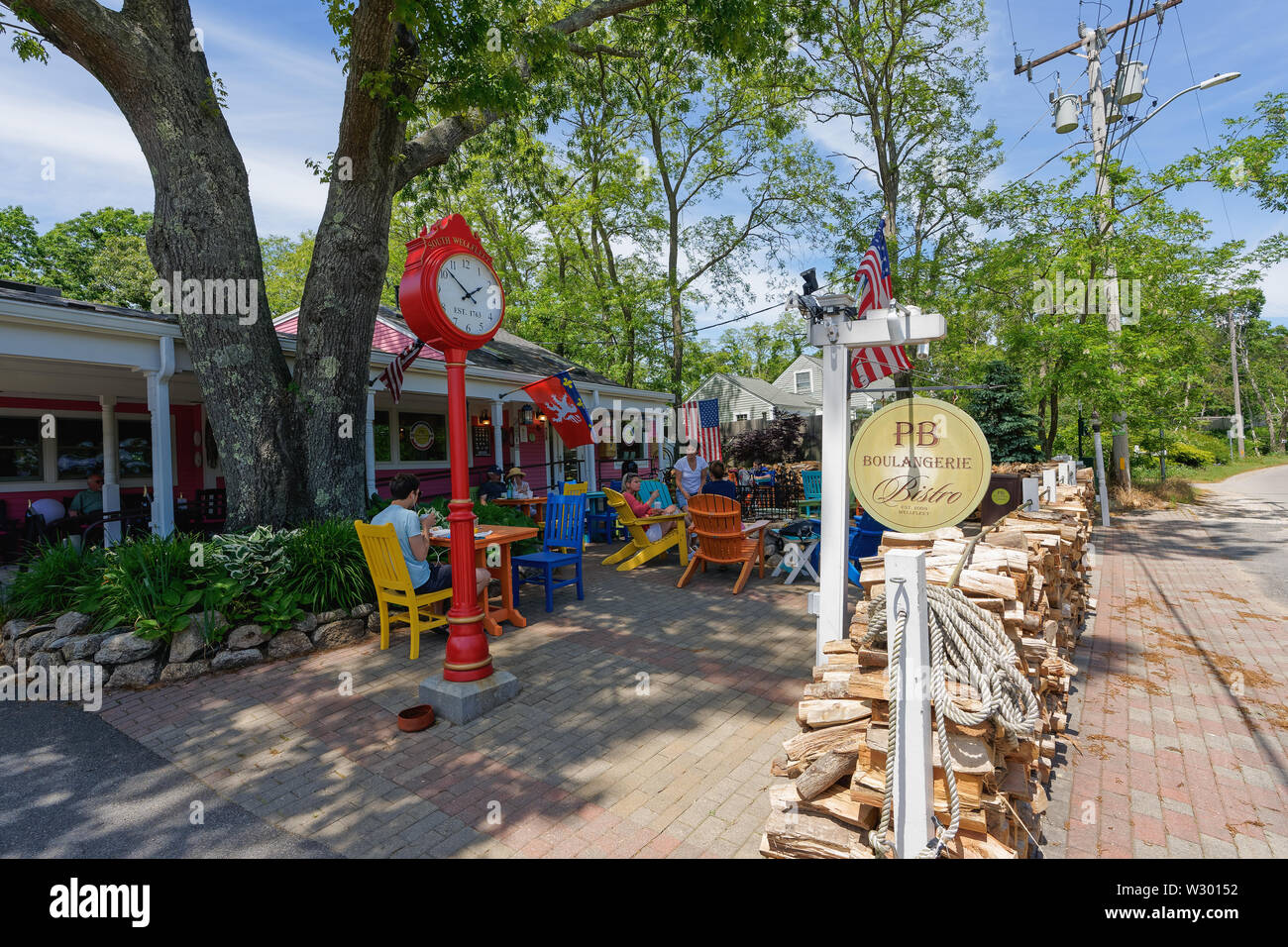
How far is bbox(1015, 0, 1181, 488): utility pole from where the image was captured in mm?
11914

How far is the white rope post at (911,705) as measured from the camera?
1764mm

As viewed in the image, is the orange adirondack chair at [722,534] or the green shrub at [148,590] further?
the orange adirondack chair at [722,534]

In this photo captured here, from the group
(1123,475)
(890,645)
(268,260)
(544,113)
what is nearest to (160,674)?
(890,645)

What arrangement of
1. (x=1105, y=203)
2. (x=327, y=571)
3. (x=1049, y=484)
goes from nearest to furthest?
1. (x=327, y=571)
2. (x=1049, y=484)
3. (x=1105, y=203)

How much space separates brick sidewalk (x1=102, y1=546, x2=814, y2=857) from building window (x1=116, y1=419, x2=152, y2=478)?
8417mm

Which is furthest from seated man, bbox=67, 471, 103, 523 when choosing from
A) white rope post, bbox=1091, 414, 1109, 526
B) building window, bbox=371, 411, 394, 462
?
white rope post, bbox=1091, 414, 1109, 526

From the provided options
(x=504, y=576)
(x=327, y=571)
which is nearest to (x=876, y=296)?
(x=504, y=576)

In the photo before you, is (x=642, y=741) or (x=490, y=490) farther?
(x=490, y=490)

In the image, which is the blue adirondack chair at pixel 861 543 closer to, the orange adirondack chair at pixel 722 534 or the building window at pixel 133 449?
the orange adirondack chair at pixel 722 534

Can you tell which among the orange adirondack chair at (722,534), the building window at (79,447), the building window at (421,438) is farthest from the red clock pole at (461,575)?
the building window at (79,447)

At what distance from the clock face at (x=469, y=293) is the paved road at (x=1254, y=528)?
873cm

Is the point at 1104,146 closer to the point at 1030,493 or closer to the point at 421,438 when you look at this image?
the point at 1030,493

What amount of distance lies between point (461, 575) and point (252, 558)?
8.44 feet

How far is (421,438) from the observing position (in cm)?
1366
